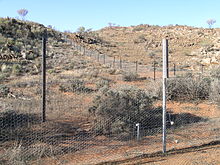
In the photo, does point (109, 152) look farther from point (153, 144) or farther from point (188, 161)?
point (188, 161)

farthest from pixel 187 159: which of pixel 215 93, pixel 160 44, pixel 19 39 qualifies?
pixel 160 44

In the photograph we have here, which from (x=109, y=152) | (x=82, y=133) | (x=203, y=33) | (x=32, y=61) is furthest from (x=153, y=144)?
(x=203, y=33)

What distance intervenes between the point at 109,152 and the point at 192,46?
53372 mm

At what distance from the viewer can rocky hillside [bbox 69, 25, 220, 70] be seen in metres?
44.3

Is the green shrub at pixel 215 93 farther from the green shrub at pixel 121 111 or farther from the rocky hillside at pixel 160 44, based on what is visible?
the rocky hillside at pixel 160 44

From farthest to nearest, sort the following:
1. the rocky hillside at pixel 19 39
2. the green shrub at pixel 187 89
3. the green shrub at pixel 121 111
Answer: the rocky hillside at pixel 19 39 → the green shrub at pixel 187 89 → the green shrub at pixel 121 111

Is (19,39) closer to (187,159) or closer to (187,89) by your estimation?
(187,89)

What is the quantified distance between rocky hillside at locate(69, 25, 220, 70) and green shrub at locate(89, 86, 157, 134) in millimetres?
30434

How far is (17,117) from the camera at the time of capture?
861cm

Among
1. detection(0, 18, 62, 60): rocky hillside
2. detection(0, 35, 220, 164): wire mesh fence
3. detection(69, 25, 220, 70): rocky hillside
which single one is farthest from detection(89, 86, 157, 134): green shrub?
detection(69, 25, 220, 70): rocky hillside

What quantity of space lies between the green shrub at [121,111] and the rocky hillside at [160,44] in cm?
3043

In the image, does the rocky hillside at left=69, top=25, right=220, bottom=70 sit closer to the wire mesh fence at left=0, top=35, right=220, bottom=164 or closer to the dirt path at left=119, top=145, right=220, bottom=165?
the wire mesh fence at left=0, top=35, right=220, bottom=164

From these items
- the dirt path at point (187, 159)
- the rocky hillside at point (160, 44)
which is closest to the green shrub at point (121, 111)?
the dirt path at point (187, 159)

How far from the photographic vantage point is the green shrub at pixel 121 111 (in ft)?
26.9
